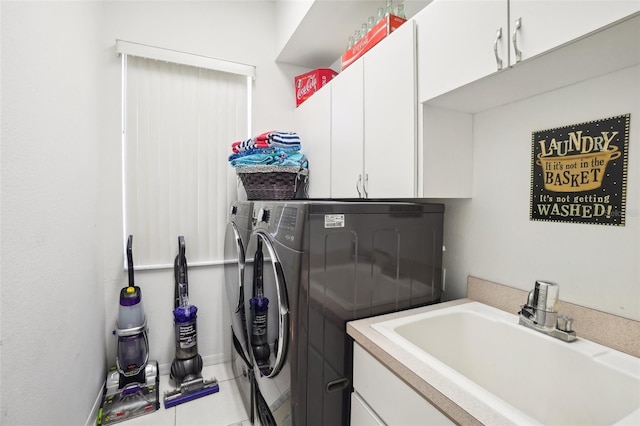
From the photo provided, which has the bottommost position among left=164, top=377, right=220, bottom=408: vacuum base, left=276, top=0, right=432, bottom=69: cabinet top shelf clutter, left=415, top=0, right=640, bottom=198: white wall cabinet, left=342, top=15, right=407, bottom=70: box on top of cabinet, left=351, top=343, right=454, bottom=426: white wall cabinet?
left=164, top=377, right=220, bottom=408: vacuum base

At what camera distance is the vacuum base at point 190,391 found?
1818 mm

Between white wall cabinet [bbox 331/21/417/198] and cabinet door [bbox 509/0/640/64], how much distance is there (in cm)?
39

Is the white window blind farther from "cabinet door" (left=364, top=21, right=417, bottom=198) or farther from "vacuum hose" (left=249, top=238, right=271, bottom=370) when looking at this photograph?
"cabinet door" (left=364, top=21, right=417, bottom=198)

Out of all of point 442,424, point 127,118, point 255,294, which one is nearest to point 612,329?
point 442,424

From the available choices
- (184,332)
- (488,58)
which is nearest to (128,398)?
(184,332)

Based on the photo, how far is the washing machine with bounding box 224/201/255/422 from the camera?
159cm

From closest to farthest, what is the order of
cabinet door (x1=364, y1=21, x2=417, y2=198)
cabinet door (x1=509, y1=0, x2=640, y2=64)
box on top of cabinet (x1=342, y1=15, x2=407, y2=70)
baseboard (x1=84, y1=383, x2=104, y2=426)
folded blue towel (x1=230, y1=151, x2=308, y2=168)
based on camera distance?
cabinet door (x1=509, y1=0, x2=640, y2=64) → cabinet door (x1=364, y1=21, x2=417, y2=198) → box on top of cabinet (x1=342, y1=15, x2=407, y2=70) → baseboard (x1=84, y1=383, x2=104, y2=426) → folded blue towel (x1=230, y1=151, x2=308, y2=168)

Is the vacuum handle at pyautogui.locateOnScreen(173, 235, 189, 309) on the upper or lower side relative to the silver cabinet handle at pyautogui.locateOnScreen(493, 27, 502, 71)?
lower

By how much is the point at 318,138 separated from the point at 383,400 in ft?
4.92

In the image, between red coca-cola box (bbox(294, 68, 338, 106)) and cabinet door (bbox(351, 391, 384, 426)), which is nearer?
cabinet door (bbox(351, 391, 384, 426))

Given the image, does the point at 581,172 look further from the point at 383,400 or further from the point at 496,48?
the point at 383,400

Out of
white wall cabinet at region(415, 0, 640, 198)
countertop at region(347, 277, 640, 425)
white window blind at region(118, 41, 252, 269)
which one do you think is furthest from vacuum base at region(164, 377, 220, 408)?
white wall cabinet at region(415, 0, 640, 198)

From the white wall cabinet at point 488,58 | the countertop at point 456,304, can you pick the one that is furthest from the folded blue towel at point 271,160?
the countertop at point 456,304

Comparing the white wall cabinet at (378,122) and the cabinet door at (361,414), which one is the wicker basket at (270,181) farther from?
the cabinet door at (361,414)
